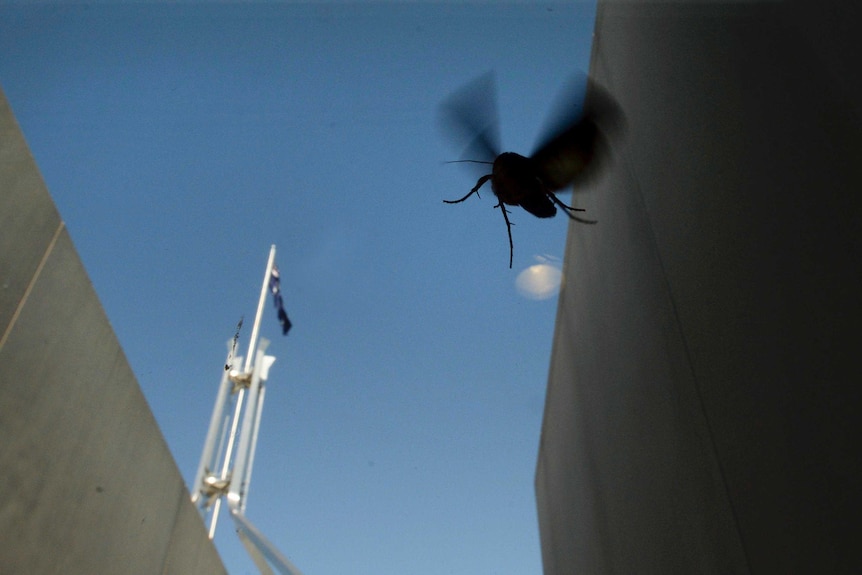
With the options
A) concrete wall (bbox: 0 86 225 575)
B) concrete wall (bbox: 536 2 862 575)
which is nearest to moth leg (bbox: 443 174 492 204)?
concrete wall (bbox: 536 2 862 575)

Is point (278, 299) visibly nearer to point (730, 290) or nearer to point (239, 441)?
point (239, 441)

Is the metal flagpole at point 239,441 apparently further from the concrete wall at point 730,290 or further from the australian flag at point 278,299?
the concrete wall at point 730,290

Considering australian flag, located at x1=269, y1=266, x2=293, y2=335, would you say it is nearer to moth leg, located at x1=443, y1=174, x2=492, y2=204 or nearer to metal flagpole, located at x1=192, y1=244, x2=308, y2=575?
metal flagpole, located at x1=192, y1=244, x2=308, y2=575

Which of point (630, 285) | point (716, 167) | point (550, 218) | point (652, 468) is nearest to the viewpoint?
point (716, 167)

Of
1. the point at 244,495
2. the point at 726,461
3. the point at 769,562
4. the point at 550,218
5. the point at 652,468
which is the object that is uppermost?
the point at 244,495

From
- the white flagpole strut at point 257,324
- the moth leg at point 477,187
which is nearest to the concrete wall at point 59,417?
the moth leg at point 477,187

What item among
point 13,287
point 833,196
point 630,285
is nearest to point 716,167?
point 833,196

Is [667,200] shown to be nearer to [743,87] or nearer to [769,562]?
[743,87]
